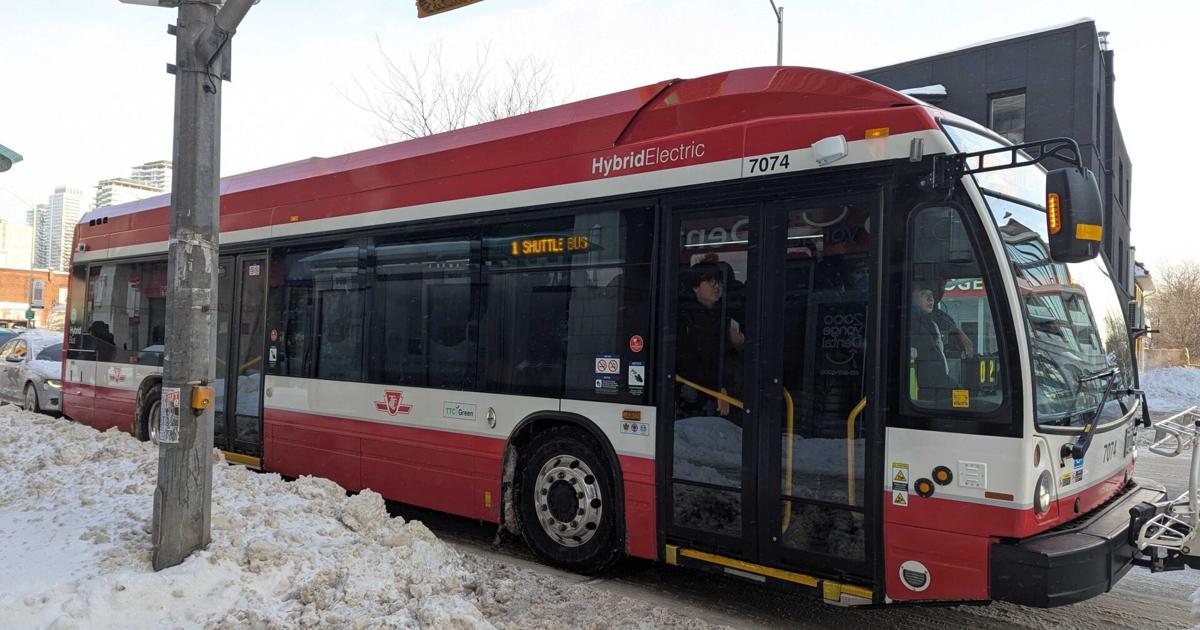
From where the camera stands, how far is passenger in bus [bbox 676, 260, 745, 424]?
203 inches

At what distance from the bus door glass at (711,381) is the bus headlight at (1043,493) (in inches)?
59.7

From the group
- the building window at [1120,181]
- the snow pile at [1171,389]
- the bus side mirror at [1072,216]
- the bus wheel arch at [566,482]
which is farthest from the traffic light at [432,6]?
the building window at [1120,181]

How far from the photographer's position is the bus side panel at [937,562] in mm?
4234

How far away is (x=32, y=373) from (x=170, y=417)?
13799 mm

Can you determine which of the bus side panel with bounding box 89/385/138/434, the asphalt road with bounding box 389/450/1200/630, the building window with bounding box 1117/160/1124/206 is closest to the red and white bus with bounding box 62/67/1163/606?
the asphalt road with bounding box 389/450/1200/630

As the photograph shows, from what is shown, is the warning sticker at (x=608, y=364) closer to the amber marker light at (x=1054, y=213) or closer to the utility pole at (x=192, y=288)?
the utility pole at (x=192, y=288)

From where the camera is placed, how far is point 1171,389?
81.5ft

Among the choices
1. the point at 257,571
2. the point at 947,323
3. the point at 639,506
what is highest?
the point at 947,323

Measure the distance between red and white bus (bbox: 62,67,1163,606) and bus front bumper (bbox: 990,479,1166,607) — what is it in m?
0.01

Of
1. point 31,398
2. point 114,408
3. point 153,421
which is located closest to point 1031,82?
point 153,421

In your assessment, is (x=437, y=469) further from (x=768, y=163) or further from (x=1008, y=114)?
(x=1008, y=114)

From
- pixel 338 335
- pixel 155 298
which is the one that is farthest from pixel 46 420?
pixel 338 335

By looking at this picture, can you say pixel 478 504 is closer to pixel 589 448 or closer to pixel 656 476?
pixel 589 448

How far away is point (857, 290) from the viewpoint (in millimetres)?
4641
